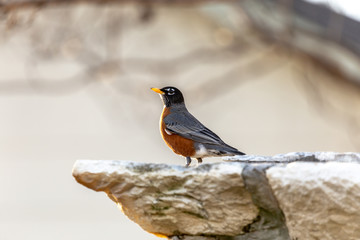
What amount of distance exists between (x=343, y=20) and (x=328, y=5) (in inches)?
22.4

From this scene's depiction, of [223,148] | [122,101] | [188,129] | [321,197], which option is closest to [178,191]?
[321,197]

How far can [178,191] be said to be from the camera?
6.91 ft

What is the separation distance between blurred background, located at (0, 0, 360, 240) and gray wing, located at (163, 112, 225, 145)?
13.1ft

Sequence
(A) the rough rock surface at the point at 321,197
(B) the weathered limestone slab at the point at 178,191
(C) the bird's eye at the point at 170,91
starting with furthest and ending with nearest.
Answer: (C) the bird's eye at the point at 170,91 < (B) the weathered limestone slab at the point at 178,191 < (A) the rough rock surface at the point at 321,197

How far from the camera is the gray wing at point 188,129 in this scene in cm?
337

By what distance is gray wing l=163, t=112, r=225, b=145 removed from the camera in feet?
11.1

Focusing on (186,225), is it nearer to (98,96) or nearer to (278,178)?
(278,178)

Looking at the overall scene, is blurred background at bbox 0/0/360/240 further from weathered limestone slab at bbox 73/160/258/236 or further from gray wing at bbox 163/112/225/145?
weathered limestone slab at bbox 73/160/258/236

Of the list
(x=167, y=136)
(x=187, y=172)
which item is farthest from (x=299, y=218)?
(x=167, y=136)

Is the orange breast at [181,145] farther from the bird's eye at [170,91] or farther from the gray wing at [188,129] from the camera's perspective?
the bird's eye at [170,91]

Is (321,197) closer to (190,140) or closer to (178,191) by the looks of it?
(178,191)

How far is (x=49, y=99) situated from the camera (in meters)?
8.38

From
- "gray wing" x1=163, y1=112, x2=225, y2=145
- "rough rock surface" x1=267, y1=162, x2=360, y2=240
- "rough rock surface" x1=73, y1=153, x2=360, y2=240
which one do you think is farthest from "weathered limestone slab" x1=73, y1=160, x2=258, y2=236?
"gray wing" x1=163, y1=112, x2=225, y2=145

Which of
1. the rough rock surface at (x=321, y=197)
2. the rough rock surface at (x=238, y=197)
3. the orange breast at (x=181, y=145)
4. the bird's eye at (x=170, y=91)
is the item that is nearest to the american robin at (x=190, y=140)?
the orange breast at (x=181, y=145)
